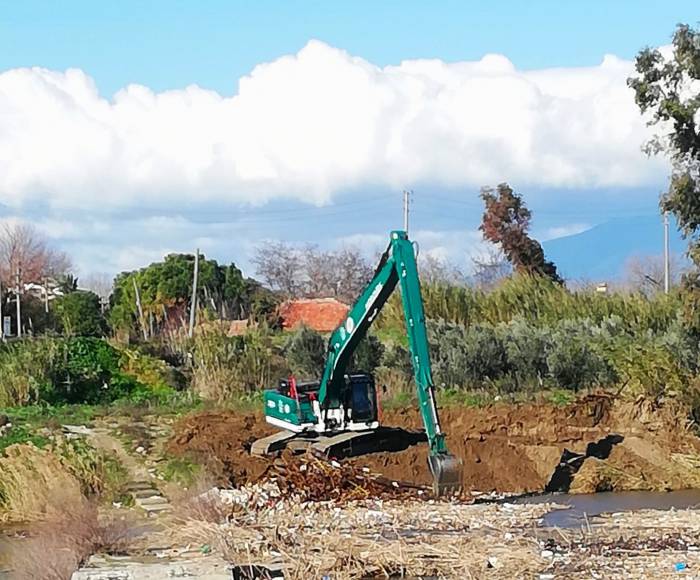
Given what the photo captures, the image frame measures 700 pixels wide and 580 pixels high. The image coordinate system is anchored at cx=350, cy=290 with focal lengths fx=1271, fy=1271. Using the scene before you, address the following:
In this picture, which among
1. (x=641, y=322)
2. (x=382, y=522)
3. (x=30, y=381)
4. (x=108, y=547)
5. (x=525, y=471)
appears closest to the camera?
(x=108, y=547)

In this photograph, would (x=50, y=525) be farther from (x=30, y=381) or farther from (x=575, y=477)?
(x=30, y=381)

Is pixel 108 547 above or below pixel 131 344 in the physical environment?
below

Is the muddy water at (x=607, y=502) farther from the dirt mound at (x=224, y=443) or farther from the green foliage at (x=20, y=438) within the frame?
the green foliage at (x=20, y=438)

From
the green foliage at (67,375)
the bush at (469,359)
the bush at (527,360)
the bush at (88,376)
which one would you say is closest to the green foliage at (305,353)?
the bush at (469,359)

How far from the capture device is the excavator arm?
48.1 ft

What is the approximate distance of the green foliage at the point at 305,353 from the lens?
26.0 metres

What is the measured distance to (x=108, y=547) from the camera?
37.7ft

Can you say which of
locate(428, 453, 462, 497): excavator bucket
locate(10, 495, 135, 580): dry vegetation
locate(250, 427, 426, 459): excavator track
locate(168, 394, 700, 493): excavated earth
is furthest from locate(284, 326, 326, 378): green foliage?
locate(10, 495, 135, 580): dry vegetation

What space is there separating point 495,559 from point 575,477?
19.3 ft

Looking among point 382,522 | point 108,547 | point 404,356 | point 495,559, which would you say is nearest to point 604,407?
point 404,356

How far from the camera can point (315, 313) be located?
129 feet

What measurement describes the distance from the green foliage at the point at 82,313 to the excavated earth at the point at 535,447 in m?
15.6

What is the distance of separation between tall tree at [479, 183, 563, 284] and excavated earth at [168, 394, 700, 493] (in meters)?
19.3

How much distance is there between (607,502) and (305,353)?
431 inches
